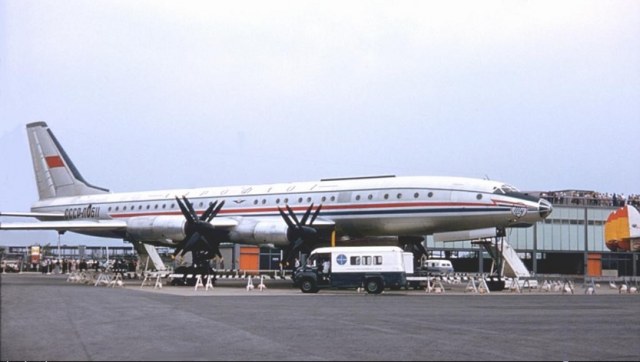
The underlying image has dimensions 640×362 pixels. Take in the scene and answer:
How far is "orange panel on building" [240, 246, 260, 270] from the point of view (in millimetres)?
60531

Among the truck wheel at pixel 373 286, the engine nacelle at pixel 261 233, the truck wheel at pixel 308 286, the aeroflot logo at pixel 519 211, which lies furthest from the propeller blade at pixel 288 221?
the aeroflot logo at pixel 519 211

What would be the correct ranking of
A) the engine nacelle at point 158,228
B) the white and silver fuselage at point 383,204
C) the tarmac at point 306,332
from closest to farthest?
the tarmac at point 306,332 < the white and silver fuselage at point 383,204 < the engine nacelle at point 158,228

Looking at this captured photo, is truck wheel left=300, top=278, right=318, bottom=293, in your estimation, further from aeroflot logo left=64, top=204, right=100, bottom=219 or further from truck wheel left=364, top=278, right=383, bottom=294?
aeroflot logo left=64, top=204, right=100, bottom=219

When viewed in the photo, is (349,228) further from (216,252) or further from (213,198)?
(213,198)

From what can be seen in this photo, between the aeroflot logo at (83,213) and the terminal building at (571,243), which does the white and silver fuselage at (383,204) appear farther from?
the terminal building at (571,243)

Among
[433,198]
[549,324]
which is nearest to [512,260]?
[433,198]

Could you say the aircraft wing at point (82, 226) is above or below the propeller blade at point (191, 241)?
above

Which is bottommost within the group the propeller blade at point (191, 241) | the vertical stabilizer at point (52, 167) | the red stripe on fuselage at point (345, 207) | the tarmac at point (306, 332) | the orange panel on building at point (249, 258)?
the orange panel on building at point (249, 258)

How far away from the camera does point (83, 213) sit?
47.8 m

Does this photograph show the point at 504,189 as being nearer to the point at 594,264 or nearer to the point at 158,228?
the point at 158,228

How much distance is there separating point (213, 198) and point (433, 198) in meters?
13.5

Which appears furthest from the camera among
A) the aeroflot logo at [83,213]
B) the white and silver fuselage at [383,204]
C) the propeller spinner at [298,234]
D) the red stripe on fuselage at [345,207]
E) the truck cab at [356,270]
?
the aeroflot logo at [83,213]

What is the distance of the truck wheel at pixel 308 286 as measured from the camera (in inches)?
1204

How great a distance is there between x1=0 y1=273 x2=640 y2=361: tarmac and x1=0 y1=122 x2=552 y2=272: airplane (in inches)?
452
